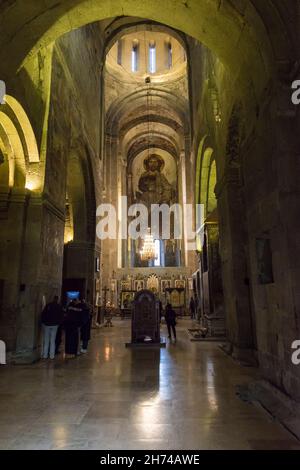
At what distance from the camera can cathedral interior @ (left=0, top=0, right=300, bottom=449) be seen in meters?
3.44

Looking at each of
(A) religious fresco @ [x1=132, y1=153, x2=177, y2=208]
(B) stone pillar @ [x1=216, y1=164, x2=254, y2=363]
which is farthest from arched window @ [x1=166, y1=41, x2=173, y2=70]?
(B) stone pillar @ [x1=216, y1=164, x2=254, y2=363]

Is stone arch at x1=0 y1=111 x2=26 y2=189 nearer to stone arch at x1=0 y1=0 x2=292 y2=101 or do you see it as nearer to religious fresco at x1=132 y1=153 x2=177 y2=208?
stone arch at x1=0 y1=0 x2=292 y2=101

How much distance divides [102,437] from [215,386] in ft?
7.84

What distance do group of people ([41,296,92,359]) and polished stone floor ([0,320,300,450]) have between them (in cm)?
63

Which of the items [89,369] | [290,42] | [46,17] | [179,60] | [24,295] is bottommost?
Result: [89,369]

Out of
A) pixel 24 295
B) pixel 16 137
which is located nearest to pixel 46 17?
pixel 16 137

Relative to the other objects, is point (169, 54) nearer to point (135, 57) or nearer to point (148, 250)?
point (135, 57)

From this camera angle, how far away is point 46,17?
584cm

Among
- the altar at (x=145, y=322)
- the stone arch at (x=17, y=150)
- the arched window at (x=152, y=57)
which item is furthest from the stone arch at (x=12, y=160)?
the arched window at (x=152, y=57)

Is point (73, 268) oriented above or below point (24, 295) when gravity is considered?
above

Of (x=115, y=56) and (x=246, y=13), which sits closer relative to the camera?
(x=246, y=13)

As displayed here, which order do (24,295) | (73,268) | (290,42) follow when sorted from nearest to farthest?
(290,42) → (24,295) → (73,268)

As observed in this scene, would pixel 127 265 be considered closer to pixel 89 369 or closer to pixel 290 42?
pixel 89 369

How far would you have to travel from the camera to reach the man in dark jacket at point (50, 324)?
703cm
